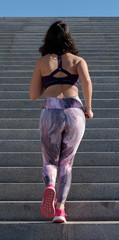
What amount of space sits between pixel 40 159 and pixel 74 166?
35cm

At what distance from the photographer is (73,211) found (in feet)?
10.2

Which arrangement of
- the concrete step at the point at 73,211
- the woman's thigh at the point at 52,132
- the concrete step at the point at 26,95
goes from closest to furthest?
1. the woman's thigh at the point at 52,132
2. the concrete step at the point at 73,211
3. the concrete step at the point at 26,95

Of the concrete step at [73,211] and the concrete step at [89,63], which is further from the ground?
the concrete step at [89,63]

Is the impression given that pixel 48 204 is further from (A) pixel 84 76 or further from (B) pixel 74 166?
(B) pixel 74 166

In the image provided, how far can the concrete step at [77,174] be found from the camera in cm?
359

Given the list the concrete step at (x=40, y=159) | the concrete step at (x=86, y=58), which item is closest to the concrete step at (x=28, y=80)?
the concrete step at (x=86, y=58)

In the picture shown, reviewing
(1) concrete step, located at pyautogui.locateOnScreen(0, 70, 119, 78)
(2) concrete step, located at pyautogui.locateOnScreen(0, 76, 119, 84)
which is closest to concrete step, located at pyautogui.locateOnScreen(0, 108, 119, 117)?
(2) concrete step, located at pyautogui.locateOnScreen(0, 76, 119, 84)

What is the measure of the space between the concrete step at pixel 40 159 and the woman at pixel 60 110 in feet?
3.45

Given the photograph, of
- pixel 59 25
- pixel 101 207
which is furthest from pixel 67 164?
pixel 59 25

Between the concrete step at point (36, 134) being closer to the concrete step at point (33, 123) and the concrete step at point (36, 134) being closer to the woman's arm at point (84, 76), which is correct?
the concrete step at point (33, 123)

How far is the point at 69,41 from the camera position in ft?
9.30

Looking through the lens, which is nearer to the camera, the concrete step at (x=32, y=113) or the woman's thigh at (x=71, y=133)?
the woman's thigh at (x=71, y=133)

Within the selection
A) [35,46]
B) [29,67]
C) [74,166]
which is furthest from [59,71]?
[35,46]

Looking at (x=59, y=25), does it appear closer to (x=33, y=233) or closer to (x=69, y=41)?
(x=69, y=41)
